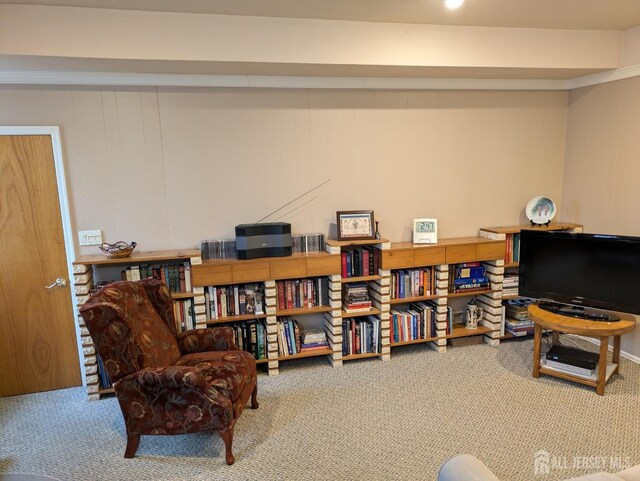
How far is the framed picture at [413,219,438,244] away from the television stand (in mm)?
1031

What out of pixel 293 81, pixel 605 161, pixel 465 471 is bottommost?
pixel 465 471

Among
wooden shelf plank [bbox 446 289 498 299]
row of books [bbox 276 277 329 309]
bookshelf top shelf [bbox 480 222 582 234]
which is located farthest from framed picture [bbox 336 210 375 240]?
bookshelf top shelf [bbox 480 222 582 234]

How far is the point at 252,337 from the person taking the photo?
3.41 metres

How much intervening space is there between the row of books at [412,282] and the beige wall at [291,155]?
0.37 meters

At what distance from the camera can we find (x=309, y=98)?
355 centimetres

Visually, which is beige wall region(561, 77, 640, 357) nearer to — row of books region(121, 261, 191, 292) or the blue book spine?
the blue book spine

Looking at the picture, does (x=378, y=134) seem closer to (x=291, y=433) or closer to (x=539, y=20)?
(x=539, y=20)

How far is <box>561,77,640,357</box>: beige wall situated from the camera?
3.48m

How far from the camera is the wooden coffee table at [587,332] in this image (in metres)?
2.91

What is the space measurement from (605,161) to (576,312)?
1.49 metres

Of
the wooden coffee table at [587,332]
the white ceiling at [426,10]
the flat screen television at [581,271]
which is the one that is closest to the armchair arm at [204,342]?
the white ceiling at [426,10]

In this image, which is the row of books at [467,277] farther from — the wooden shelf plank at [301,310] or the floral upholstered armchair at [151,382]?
the floral upholstered armchair at [151,382]

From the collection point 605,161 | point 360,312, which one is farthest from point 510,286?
point 360,312

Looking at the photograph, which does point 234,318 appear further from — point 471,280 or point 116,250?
point 471,280
